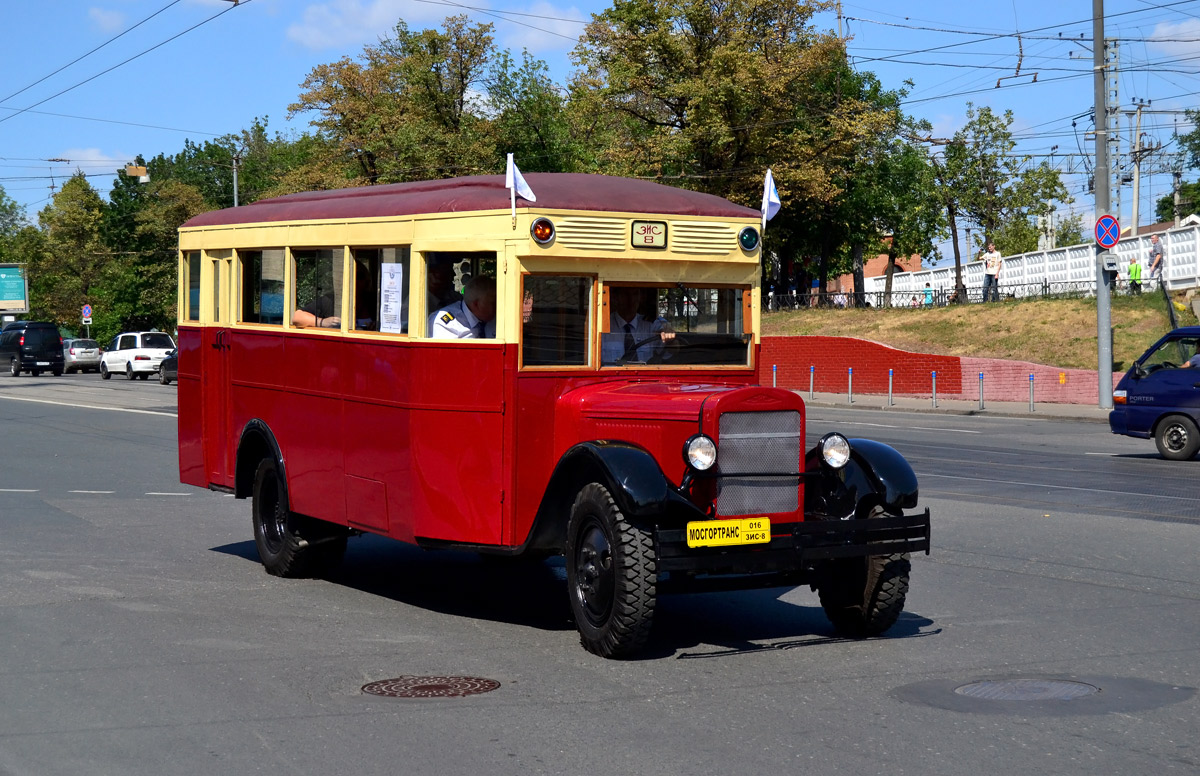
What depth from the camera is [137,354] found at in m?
51.6

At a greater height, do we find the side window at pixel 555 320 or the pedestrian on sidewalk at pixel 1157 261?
the pedestrian on sidewalk at pixel 1157 261

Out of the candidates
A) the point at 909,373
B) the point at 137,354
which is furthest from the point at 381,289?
the point at 137,354

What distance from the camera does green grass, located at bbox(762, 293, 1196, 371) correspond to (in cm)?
3616

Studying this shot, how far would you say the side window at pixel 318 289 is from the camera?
9023 mm

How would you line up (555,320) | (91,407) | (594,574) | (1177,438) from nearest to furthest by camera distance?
(594,574)
(555,320)
(1177,438)
(91,407)

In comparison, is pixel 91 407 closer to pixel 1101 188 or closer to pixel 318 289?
pixel 1101 188

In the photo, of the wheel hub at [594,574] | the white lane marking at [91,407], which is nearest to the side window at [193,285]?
the wheel hub at [594,574]

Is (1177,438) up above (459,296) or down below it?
below

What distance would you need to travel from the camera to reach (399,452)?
830 cm

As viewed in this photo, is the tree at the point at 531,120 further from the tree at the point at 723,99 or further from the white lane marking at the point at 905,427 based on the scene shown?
the white lane marking at the point at 905,427

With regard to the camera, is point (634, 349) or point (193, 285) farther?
point (193, 285)

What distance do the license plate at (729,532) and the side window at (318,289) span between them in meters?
3.21

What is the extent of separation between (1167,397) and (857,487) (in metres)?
13.8

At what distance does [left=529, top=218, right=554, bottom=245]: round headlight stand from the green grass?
29.5 metres
